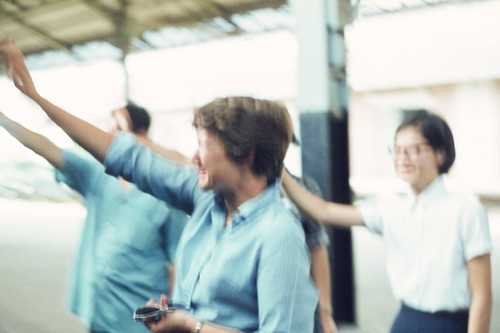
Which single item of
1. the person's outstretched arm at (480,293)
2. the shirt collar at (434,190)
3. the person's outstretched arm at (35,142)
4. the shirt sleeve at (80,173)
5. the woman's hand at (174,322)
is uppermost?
the person's outstretched arm at (35,142)

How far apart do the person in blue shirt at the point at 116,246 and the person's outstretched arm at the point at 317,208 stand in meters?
0.52

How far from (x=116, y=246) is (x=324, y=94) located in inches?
59.7

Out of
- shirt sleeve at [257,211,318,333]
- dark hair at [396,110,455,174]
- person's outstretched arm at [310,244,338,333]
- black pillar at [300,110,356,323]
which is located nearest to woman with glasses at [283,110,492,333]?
dark hair at [396,110,455,174]

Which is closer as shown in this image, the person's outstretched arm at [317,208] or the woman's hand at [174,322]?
the woman's hand at [174,322]

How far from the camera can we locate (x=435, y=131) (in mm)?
1666

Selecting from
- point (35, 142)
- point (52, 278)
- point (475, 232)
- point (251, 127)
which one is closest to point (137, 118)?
point (35, 142)

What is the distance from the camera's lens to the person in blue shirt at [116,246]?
78.6 inches

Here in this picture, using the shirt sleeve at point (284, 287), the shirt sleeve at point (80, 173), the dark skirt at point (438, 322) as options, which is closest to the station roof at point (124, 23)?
the shirt sleeve at point (80, 173)

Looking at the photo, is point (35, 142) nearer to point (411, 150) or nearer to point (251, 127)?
point (251, 127)

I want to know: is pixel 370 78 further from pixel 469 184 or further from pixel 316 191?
pixel 316 191

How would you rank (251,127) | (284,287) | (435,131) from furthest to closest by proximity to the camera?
(435,131) < (251,127) < (284,287)

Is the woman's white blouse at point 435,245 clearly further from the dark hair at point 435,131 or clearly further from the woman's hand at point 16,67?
the woman's hand at point 16,67

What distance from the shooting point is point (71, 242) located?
26.0ft

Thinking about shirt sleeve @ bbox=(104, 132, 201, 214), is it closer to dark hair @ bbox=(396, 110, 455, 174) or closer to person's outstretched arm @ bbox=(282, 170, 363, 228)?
person's outstretched arm @ bbox=(282, 170, 363, 228)
